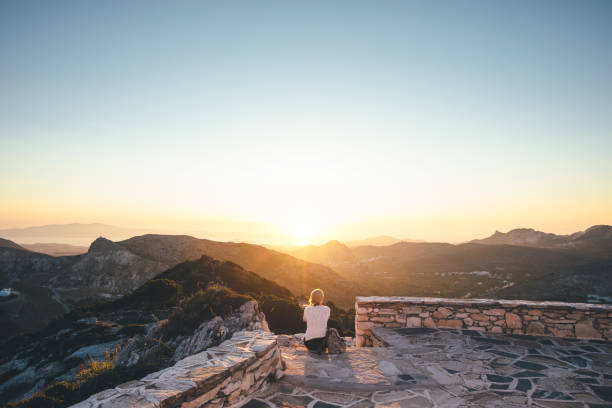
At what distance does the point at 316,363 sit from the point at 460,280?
5300 centimetres

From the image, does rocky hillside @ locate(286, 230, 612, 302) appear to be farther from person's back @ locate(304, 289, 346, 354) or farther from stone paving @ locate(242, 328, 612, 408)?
person's back @ locate(304, 289, 346, 354)

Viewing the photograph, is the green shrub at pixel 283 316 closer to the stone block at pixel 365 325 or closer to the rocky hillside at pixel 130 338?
the rocky hillside at pixel 130 338

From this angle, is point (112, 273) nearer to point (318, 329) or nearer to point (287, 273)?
point (287, 273)

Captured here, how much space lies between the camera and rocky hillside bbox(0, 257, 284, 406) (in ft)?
24.8

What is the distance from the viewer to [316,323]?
253 inches

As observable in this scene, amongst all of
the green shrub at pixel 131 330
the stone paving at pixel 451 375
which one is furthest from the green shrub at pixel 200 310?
the green shrub at pixel 131 330

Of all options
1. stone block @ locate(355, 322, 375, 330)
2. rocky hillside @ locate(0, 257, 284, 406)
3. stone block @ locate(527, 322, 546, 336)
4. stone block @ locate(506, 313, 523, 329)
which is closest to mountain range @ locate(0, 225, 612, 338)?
rocky hillside @ locate(0, 257, 284, 406)

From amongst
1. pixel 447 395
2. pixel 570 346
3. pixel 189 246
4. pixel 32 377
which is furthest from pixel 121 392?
pixel 189 246

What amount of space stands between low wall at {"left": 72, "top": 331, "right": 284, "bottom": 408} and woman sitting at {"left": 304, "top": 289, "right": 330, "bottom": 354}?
50.9 inches

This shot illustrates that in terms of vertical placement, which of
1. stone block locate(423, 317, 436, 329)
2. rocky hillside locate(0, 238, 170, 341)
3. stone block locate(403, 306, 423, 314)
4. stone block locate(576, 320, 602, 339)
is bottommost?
rocky hillside locate(0, 238, 170, 341)

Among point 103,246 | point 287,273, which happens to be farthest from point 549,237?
point 103,246

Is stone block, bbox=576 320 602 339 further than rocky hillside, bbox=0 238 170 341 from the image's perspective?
No

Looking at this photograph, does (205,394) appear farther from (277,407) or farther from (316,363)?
(316,363)

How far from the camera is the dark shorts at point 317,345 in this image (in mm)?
6484
